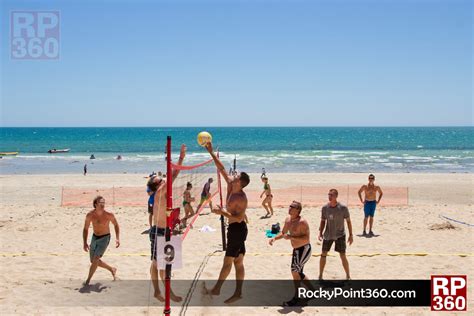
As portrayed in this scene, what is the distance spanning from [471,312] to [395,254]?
282 centimetres

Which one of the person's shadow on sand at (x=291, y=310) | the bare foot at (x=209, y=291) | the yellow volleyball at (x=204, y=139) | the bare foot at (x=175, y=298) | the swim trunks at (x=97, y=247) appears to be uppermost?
the yellow volleyball at (x=204, y=139)

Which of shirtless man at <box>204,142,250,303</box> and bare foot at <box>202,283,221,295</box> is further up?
shirtless man at <box>204,142,250,303</box>

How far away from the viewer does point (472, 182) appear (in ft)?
81.0

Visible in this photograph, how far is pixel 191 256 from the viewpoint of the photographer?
8320 mm

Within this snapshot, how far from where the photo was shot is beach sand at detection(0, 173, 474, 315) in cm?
594

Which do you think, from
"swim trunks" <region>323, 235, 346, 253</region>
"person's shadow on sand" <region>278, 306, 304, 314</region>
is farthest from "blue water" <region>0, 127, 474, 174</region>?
"person's shadow on sand" <region>278, 306, 304, 314</region>

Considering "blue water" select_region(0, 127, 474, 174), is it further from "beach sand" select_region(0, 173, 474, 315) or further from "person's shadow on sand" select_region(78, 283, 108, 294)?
"person's shadow on sand" select_region(78, 283, 108, 294)

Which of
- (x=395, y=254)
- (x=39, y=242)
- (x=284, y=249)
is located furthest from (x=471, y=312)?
(x=39, y=242)

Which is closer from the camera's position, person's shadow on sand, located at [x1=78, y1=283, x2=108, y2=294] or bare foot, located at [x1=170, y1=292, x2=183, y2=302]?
bare foot, located at [x1=170, y1=292, x2=183, y2=302]

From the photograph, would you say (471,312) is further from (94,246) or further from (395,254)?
(94,246)

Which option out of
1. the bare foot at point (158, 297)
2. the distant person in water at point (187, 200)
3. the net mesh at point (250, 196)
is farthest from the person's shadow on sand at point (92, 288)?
the net mesh at point (250, 196)

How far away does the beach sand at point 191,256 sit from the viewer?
5941 millimetres

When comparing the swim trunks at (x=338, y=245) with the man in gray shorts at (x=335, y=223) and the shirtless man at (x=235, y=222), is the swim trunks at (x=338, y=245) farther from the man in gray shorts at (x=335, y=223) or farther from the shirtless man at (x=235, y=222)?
the shirtless man at (x=235, y=222)

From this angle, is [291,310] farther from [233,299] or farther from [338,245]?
[338,245]
